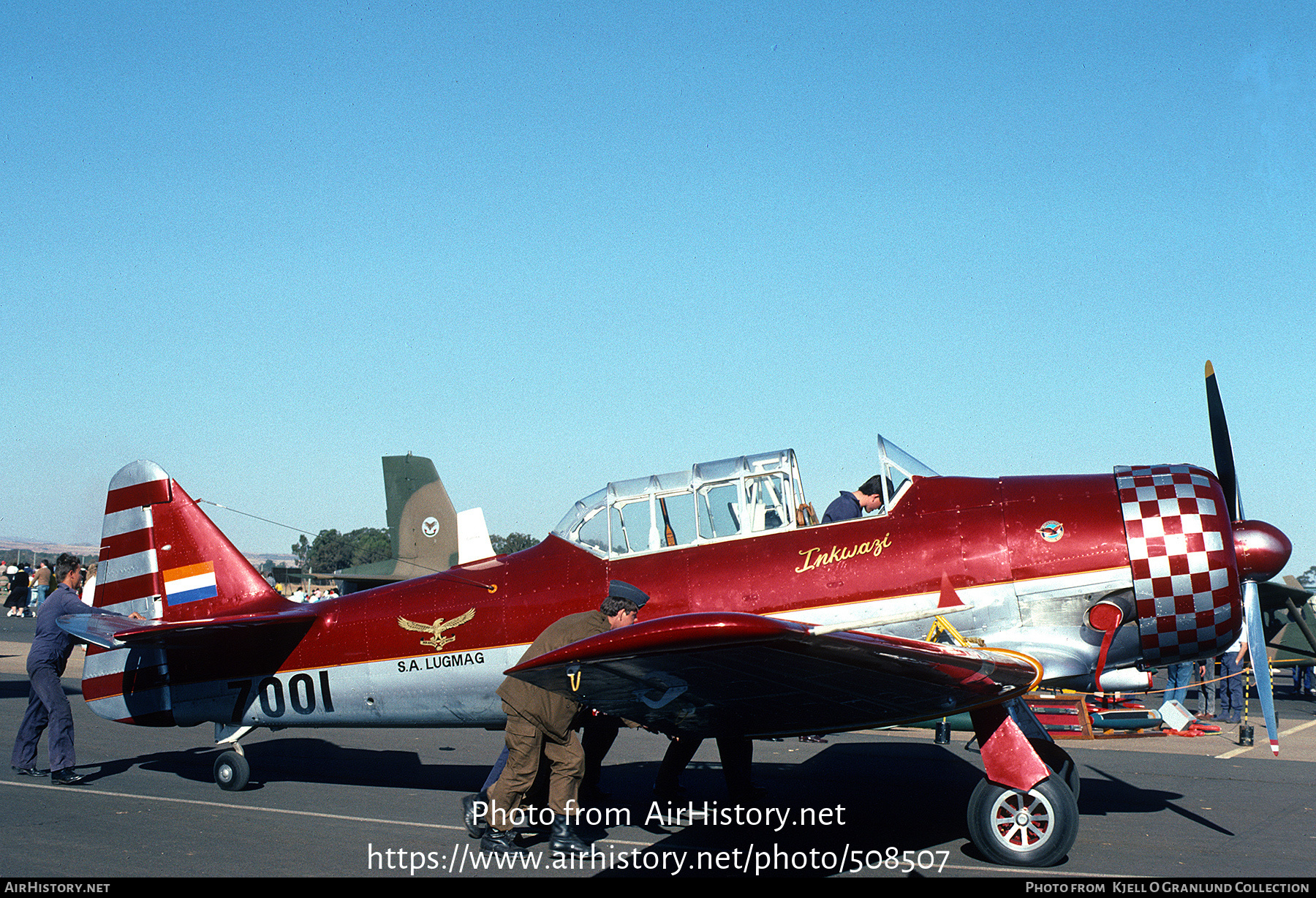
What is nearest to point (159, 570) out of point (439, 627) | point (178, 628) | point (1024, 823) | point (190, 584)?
point (190, 584)

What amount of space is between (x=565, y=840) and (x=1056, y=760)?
355 centimetres

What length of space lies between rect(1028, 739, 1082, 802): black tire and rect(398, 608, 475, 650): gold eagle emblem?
4338 millimetres

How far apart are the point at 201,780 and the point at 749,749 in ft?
16.3

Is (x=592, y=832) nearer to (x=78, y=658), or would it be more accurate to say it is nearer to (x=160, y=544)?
(x=160, y=544)

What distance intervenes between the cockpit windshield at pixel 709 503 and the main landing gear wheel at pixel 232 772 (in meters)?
3.48

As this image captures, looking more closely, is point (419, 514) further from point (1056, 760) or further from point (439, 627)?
point (1056, 760)

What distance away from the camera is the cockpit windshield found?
297 inches

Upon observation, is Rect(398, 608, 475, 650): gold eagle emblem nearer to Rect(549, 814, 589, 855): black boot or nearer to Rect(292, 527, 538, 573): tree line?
Rect(549, 814, 589, 855): black boot

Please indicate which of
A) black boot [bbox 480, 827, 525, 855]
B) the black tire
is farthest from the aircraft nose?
black boot [bbox 480, 827, 525, 855]

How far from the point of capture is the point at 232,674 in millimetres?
8930

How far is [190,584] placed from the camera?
966 cm

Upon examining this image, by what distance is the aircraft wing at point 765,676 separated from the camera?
4.86m

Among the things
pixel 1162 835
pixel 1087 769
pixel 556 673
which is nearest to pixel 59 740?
pixel 556 673

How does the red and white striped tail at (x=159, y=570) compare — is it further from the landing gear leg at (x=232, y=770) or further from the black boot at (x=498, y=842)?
the black boot at (x=498, y=842)
